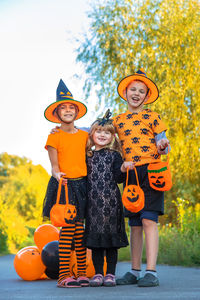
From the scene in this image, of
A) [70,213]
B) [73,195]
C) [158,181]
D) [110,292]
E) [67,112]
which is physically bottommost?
[110,292]

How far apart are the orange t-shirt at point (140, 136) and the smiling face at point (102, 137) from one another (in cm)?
10

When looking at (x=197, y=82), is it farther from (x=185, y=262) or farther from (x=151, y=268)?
(x=151, y=268)

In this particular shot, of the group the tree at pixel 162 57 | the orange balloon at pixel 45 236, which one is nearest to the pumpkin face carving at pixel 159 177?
the orange balloon at pixel 45 236

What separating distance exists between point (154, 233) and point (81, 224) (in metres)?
0.62

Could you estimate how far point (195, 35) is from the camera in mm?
10484

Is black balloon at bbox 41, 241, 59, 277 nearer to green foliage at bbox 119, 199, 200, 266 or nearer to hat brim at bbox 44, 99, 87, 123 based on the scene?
hat brim at bbox 44, 99, 87, 123

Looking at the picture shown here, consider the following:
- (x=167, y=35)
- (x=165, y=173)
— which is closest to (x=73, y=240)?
(x=165, y=173)

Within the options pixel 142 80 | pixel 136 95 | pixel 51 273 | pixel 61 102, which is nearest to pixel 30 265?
pixel 51 273

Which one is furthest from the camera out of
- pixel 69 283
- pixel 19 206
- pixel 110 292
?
pixel 19 206

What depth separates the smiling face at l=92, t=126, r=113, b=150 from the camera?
3.96 metres

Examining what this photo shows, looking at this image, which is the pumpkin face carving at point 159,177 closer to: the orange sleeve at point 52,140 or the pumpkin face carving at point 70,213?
the pumpkin face carving at point 70,213

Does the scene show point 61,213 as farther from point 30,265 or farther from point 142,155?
point 30,265

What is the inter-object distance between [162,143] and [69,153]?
0.81m

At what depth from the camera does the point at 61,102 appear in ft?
13.3
